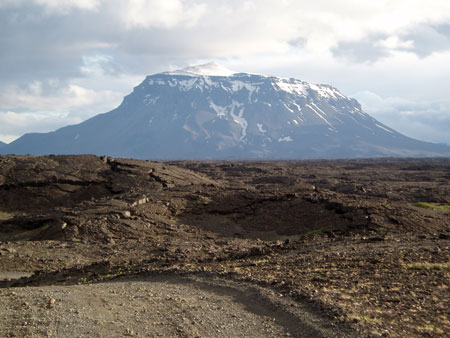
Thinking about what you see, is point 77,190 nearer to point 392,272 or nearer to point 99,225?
point 99,225

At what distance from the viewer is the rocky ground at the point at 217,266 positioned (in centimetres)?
1044

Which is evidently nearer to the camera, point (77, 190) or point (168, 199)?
point (168, 199)

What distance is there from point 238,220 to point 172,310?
20172 mm

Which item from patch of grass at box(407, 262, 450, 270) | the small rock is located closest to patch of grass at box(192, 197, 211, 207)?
patch of grass at box(407, 262, 450, 270)

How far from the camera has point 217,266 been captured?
16.8 meters

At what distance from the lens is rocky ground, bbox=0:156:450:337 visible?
10.4 metres

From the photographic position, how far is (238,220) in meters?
31.5

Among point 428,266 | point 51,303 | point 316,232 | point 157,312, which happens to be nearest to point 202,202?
point 316,232

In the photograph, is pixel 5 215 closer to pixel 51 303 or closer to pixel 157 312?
pixel 51 303

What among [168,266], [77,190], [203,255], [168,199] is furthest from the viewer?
[77,190]

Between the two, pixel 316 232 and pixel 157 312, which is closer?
pixel 157 312

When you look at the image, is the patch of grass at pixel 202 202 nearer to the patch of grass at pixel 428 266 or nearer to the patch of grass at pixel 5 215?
the patch of grass at pixel 5 215

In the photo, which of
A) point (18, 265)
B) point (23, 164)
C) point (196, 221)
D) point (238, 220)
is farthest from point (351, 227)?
point (23, 164)

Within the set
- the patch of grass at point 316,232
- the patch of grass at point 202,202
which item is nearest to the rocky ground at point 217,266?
the patch of grass at point 316,232
